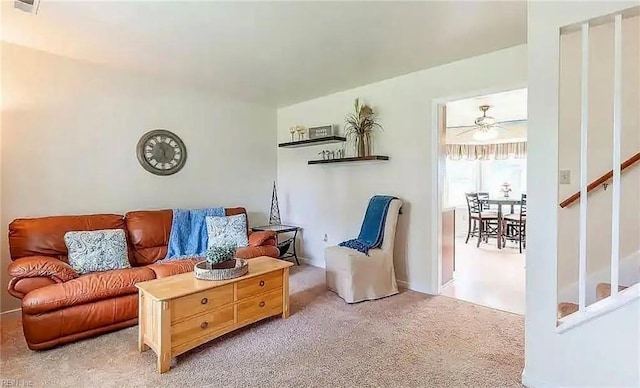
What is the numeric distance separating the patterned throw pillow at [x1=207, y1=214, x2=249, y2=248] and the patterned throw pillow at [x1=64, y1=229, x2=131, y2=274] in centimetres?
89

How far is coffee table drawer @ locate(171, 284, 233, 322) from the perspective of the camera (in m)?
2.25

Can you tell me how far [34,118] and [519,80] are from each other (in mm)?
4421

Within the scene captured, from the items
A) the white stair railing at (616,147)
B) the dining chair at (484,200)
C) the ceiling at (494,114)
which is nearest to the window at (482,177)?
the dining chair at (484,200)

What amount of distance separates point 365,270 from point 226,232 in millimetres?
1614

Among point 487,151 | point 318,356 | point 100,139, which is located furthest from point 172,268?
point 487,151

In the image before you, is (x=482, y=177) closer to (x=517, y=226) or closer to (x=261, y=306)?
(x=517, y=226)

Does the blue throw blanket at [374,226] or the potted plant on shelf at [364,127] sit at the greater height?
the potted plant on shelf at [364,127]

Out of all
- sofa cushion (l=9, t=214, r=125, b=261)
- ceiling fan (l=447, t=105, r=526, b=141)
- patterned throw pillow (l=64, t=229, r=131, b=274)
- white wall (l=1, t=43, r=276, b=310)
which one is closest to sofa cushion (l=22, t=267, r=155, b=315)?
patterned throw pillow (l=64, t=229, r=131, b=274)

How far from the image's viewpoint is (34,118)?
315 cm

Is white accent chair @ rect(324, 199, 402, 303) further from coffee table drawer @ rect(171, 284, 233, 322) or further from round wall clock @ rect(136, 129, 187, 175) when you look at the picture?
round wall clock @ rect(136, 129, 187, 175)

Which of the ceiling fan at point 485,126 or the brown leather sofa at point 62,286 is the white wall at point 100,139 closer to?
the brown leather sofa at point 62,286

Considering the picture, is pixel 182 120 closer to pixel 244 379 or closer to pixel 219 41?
pixel 219 41

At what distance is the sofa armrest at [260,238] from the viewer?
3.85 metres

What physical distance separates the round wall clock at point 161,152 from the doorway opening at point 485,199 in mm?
Answer: 3061
